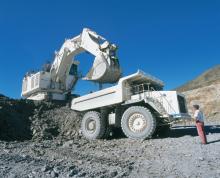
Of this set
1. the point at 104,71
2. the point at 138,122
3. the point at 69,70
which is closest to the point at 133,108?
the point at 138,122

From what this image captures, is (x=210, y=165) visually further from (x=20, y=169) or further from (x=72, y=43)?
(x=72, y=43)

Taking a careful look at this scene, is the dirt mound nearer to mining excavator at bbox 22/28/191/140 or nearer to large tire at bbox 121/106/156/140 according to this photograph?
mining excavator at bbox 22/28/191/140

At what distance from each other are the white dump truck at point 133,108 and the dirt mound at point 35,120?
103cm

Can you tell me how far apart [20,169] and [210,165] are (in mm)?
4096

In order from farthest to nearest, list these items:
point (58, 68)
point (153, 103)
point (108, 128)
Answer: point (58, 68)
point (108, 128)
point (153, 103)

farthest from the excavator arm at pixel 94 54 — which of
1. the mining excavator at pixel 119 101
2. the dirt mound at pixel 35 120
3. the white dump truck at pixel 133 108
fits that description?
the dirt mound at pixel 35 120

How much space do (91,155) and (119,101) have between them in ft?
11.0

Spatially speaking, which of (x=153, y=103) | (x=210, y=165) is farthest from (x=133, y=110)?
(x=210, y=165)

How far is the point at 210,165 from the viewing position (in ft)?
20.5

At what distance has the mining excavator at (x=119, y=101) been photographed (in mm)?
10445

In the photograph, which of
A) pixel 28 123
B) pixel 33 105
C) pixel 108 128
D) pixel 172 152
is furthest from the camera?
pixel 33 105

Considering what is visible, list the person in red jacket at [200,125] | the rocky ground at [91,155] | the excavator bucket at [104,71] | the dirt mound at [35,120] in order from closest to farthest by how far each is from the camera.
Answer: the rocky ground at [91,155]
the person in red jacket at [200,125]
the dirt mound at [35,120]
the excavator bucket at [104,71]

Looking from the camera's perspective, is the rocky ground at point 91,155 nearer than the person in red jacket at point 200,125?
Yes

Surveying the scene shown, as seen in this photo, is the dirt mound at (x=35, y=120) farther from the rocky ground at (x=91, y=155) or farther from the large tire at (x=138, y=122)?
the large tire at (x=138, y=122)
